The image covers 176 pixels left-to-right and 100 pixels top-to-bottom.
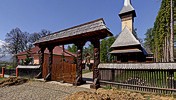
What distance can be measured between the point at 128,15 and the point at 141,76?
71.2 feet

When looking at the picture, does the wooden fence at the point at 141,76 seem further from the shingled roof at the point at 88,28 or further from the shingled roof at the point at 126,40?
the shingled roof at the point at 126,40

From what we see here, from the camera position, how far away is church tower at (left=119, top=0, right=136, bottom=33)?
26.4 meters

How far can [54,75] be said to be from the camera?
38.2 ft

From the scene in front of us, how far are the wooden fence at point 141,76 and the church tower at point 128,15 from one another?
64.7 ft

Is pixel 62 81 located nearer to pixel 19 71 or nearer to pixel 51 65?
pixel 51 65

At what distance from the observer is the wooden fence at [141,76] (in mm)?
6671

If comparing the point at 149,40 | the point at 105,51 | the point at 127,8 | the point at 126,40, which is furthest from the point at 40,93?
the point at 149,40

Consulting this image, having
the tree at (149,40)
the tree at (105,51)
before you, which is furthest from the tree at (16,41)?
the tree at (149,40)

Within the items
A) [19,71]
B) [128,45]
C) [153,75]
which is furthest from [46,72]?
[128,45]

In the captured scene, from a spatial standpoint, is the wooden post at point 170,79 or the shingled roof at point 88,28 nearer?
the wooden post at point 170,79

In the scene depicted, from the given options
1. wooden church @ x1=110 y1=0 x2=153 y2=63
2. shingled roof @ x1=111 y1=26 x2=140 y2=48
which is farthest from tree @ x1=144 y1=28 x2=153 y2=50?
wooden church @ x1=110 y1=0 x2=153 y2=63

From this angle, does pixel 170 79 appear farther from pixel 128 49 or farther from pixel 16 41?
pixel 16 41

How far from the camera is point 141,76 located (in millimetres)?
7414

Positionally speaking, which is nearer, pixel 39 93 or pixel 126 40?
pixel 39 93
